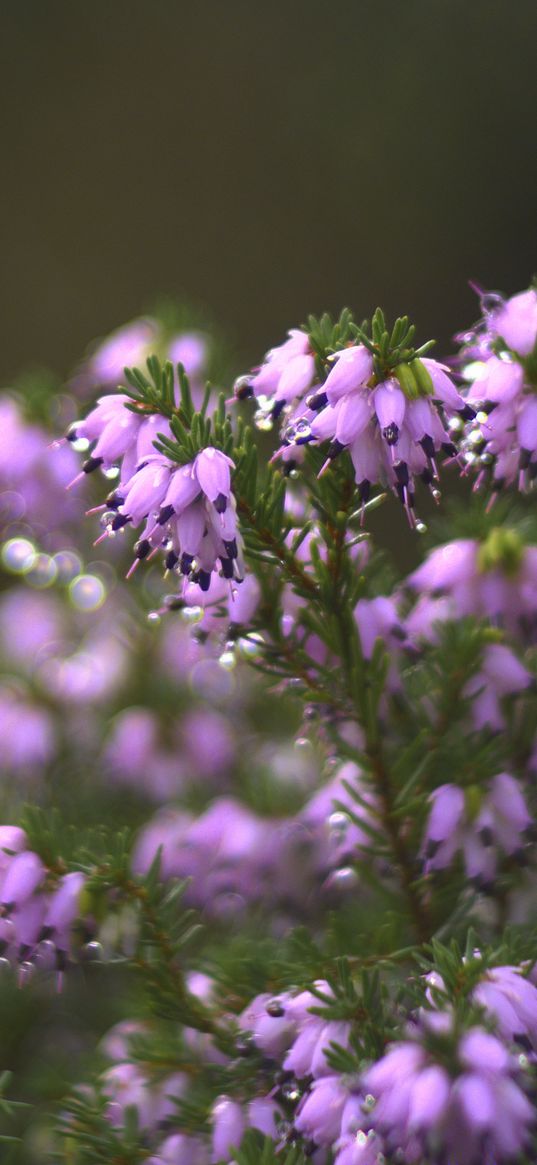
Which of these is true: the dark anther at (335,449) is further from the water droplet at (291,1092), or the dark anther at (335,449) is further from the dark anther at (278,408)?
the water droplet at (291,1092)

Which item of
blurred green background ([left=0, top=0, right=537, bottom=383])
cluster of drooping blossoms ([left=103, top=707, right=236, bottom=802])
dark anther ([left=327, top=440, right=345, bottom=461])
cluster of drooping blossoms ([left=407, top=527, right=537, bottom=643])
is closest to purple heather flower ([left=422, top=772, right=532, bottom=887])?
cluster of drooping blossoms ([left=407, top=527, right=537, bottom=643])

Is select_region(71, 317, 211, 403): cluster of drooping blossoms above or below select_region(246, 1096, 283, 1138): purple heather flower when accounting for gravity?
above

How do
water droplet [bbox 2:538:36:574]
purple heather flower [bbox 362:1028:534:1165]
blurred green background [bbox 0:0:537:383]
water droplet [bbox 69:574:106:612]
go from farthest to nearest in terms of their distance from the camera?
Answer: blurred green background [bbox 0:0:537:383], water droplet [bbox 69:574:106:612], water droplet [bbox 2:538:36:574], purple heather flower [bbox 362:1028:534:1165]

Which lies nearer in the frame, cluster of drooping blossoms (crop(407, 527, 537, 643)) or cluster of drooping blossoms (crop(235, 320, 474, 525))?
cluster of drooping blossoms (crop(235, 320, 474, 525))

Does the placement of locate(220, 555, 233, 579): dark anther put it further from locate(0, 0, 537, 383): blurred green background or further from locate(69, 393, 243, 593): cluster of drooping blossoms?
locate(0, 0, 537, 383): blurred green background

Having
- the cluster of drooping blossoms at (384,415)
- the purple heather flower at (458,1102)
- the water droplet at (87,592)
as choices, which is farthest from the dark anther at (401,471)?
the water droplet at (87,592)

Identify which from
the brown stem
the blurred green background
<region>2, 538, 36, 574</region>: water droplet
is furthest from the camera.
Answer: the blurred green background

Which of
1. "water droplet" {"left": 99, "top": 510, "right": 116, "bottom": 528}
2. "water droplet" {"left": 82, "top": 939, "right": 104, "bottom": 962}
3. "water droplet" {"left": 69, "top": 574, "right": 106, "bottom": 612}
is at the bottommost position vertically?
"water droplet" {"left": 82, "top": 939, "right": 104, "bottom": 962}

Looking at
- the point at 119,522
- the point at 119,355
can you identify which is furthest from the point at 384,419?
the point at 119,355
